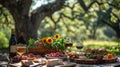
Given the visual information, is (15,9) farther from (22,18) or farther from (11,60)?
(11,60)

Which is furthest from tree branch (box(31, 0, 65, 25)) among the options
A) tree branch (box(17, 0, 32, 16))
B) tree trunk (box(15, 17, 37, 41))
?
tree branch (box(17, 0, 32, 16))

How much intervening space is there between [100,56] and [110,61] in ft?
0.65

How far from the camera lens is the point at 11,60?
179 inches

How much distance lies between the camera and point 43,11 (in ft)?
39.9

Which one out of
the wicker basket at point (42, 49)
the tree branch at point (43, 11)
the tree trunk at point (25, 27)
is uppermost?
the tree branch at point (43, 11)

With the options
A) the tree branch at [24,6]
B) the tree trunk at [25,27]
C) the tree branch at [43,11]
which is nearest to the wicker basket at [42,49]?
the tree trunk at [25,27]

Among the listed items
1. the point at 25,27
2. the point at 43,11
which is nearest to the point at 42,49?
the point at 25,27

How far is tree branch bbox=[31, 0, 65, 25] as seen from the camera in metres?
12.0

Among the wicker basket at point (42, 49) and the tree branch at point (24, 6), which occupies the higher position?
the tree branch at point (24, 6)

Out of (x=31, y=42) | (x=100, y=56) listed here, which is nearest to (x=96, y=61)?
(x=100, y=56)

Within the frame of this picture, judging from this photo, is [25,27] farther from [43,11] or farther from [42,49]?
[42,49]

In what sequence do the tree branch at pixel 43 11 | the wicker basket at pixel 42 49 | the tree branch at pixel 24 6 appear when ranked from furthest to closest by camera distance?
1. the tree branch at pixel 43 11
2. the tree branch at pixel 24 6
3. the wicker basket at pixel 42 49

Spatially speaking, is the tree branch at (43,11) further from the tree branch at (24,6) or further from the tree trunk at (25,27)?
the tree branch at (24,6)

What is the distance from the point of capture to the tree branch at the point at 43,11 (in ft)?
39.3
